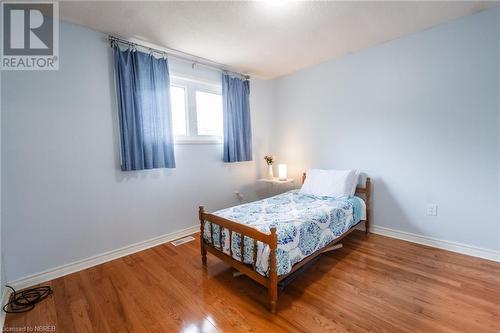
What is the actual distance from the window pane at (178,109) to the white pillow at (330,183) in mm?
1869

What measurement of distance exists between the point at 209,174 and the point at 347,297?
2240 mm

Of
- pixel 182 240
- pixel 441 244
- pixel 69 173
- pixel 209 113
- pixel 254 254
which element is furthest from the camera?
pixel 209 113

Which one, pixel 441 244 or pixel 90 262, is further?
pixel 441 244

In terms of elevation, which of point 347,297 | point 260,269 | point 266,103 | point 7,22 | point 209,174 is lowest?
point 347,297

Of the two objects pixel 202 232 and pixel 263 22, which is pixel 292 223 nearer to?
pixel 202 232

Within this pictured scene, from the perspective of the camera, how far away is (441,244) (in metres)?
2.50

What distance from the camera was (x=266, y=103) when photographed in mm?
4039

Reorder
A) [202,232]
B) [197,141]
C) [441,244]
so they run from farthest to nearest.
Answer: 1. [197,141]
2. [441,244]
3. [202,232]

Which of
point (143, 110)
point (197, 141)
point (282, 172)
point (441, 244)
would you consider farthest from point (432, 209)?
point (143, 110)

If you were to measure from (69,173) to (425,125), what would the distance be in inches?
149

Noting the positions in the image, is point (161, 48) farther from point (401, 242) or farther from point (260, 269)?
point (401, 242)

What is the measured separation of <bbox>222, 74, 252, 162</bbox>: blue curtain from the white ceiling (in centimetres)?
62

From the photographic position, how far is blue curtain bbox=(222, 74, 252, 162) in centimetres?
337

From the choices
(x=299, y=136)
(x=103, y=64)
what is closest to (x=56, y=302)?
(x=103, y=64)
